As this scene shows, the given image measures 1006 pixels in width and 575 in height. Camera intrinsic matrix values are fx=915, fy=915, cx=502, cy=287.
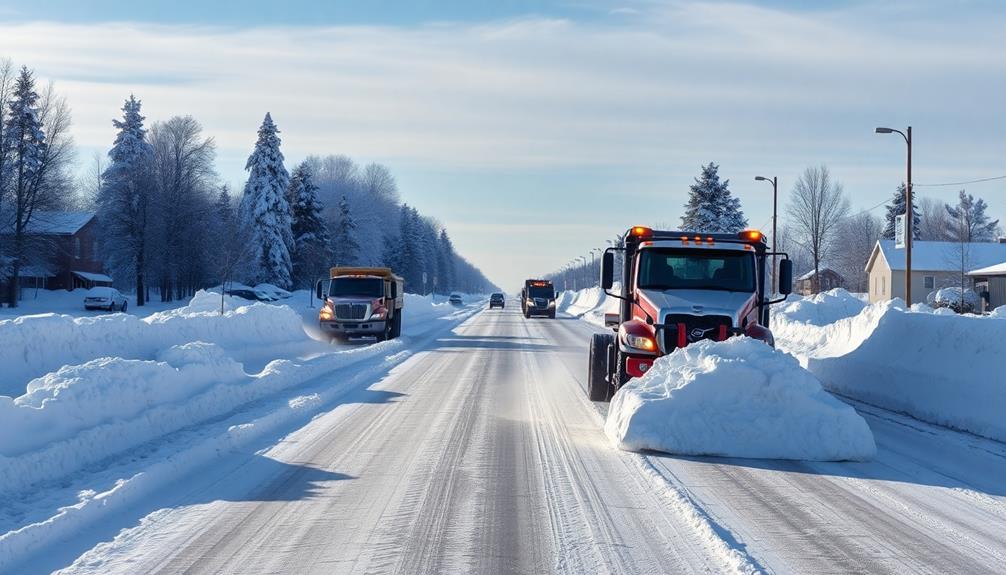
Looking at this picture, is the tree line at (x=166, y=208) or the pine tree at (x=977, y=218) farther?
the pine tree at (x=977, y=218)

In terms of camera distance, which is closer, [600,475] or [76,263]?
[600,475]

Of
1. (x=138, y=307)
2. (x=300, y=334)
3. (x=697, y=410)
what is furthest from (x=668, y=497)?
(x=138, y=307)

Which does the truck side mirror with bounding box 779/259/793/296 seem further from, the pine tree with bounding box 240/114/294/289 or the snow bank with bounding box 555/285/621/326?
the pine tree with bounding box 240/114/294/289

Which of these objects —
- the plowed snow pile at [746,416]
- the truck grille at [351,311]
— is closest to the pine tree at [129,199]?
the truck grille at [351,311]

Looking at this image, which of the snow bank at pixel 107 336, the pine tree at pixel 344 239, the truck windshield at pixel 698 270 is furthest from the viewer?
the pine tree at pixel 344 239

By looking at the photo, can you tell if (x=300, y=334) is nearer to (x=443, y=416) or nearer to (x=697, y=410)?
(x=443, y=416)

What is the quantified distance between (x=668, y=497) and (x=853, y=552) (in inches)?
72.0

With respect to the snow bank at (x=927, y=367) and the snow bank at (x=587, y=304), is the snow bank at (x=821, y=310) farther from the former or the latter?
the snow bank at (x=587, y=304)

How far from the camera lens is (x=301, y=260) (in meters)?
79.7

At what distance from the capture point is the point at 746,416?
10359 millimetres

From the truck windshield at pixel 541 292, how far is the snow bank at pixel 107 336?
3757 cm

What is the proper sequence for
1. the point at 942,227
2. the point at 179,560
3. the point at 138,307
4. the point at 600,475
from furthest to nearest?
1. the point at 942,227
2. the point at 138,307
3. the point at 600,475
4. the point at 179,560

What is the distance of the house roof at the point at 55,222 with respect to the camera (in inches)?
2436

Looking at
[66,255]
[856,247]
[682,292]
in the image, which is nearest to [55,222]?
[66,255]
